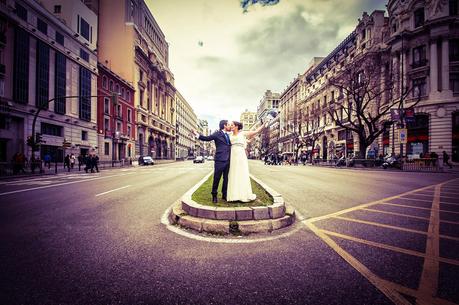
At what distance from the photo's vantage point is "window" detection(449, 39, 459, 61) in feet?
88.0

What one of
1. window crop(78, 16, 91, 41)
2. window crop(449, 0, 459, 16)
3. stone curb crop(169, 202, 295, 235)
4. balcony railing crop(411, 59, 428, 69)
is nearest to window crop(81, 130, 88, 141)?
window crop(78, 16, 91, 41)

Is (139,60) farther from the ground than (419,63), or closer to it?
farther from the ground

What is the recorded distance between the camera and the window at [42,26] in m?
25.4

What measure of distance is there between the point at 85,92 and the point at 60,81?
164 inches

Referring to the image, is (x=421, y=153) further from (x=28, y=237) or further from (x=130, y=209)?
(x=28, y=237)

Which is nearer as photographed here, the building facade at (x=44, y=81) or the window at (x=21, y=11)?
the building facade at (x=44, y=81)

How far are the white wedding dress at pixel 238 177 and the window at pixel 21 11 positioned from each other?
1228 inches

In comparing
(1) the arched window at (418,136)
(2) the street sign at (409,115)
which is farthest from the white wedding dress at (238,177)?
(1) the arched window at (418,136)

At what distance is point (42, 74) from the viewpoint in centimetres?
2573

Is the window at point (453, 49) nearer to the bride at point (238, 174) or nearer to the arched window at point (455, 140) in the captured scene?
the arched window at point (455, 140)

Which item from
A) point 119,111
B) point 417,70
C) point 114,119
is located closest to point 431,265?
point 417,70

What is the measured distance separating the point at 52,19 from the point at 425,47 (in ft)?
152

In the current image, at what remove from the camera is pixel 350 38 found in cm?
4084

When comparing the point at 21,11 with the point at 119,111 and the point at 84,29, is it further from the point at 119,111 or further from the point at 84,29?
the point at 119,111
